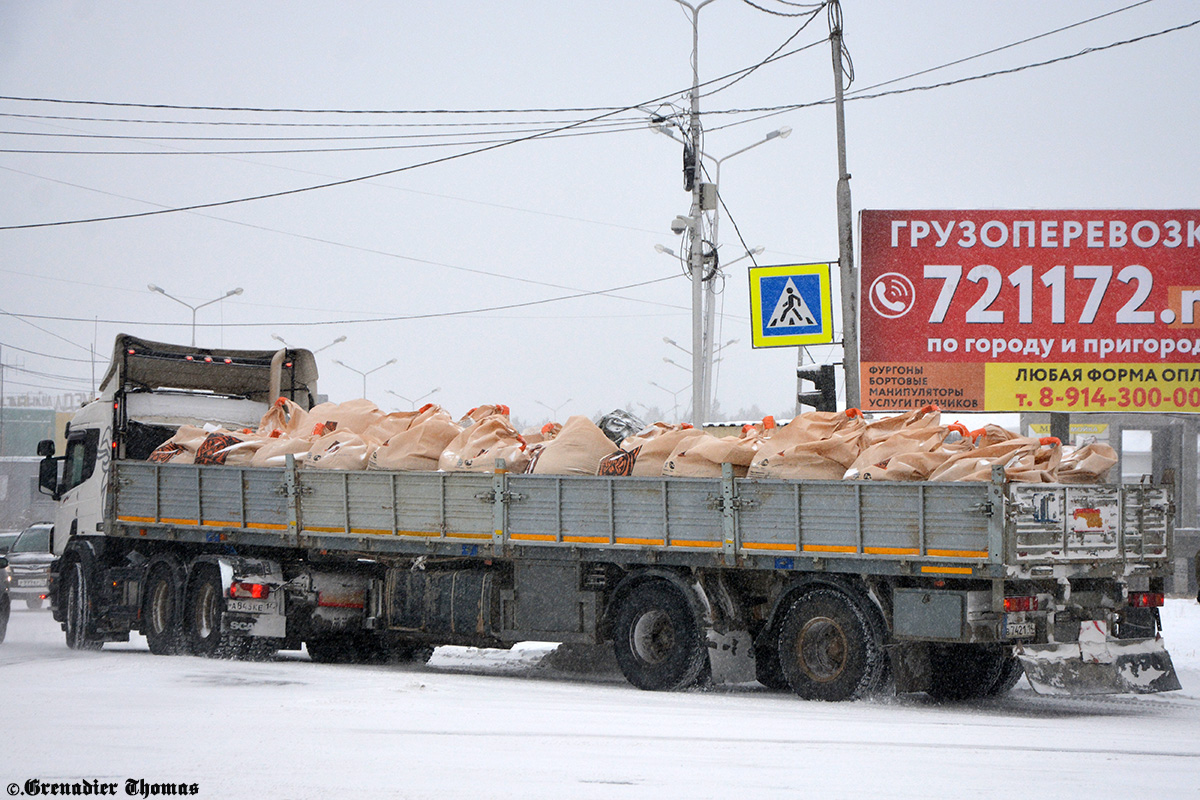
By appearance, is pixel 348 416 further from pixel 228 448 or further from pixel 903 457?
pixel 903 457

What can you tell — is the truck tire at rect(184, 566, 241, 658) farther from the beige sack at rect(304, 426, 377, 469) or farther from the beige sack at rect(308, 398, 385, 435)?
the beige sack at rect(308, 398, 385, 435)

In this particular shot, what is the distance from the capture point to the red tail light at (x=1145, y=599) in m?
11.6

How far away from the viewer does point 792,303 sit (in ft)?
62.2

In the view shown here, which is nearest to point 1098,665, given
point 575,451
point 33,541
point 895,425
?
point 895,425

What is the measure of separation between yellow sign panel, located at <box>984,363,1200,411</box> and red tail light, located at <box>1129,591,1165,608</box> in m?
8.46

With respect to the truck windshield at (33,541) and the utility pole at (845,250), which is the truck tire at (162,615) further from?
the truck windshield at (33,541)

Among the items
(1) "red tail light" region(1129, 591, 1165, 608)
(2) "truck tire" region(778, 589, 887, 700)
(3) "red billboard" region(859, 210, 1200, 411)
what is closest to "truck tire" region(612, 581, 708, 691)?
(2) "truck tire" region(778, 589, 887, 700)

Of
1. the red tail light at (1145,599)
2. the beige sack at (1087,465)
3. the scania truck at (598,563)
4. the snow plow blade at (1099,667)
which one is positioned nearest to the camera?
the snow plow blade at (1099,667)

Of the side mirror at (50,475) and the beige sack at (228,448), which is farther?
the side mirror at (50,475)

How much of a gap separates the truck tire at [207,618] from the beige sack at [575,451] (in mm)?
4513

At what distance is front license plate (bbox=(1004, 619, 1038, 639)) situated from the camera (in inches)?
418

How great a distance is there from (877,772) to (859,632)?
380cm

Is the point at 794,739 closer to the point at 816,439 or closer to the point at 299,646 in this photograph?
the point at 816,439

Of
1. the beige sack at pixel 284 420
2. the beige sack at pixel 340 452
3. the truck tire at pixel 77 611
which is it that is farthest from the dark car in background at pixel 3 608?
the beige sack at pixel 340 452
